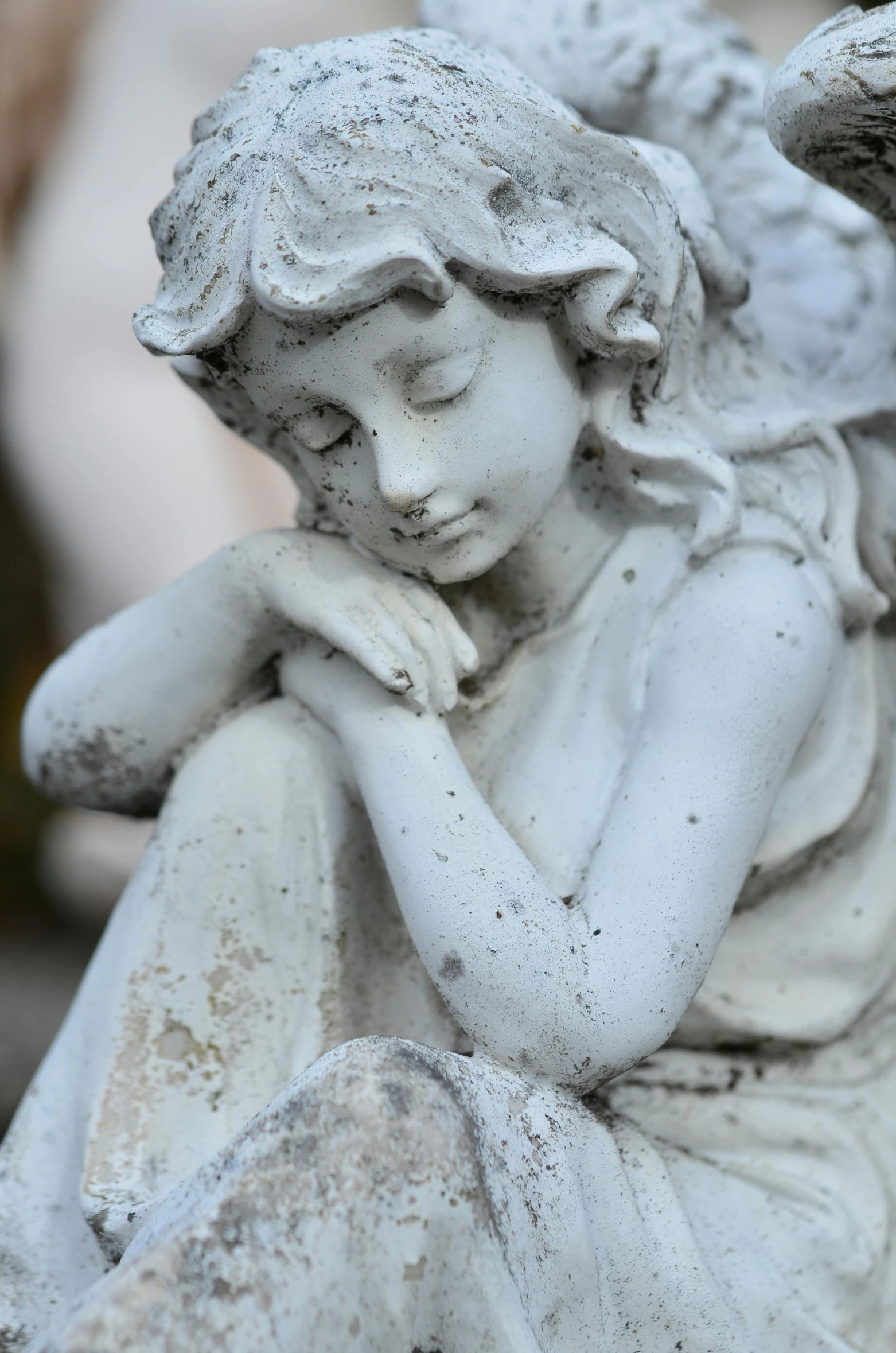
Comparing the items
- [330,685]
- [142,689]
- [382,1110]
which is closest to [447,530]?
[330,685]

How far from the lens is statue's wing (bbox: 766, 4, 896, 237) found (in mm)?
1144

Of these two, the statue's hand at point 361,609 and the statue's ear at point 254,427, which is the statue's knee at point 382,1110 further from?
the statue's ear at point 254,427

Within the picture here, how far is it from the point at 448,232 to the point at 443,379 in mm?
93

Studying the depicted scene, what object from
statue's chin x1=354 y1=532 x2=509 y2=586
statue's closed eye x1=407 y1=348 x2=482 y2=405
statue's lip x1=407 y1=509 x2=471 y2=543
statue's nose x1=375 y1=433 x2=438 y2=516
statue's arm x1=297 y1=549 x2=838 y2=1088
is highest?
statue's closed eye x1=407 y1=348 x2=482 y2=405

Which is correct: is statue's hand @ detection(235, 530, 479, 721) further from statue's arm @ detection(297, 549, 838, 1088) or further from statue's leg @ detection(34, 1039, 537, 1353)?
statue's leg @ detection(34, 1039, 537, 1353)

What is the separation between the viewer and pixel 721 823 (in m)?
1.14

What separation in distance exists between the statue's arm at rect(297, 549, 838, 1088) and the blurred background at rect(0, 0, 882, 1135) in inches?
68.3

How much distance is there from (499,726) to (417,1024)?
0.78 feet

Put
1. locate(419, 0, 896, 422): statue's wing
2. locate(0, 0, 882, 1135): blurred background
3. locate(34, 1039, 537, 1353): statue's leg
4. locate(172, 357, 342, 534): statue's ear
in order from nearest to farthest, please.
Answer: locate(34, 1039, 537, 1353): statue's leg, locate(172, 357, 342, 534): statue's ear, locate(419, 0, 896, 422): statue's wing, locate(0, 0, 882, 1135): blurred background

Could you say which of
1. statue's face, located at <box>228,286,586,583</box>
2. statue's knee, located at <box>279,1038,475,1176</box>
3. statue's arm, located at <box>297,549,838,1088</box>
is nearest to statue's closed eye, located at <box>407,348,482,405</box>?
statue's face, located at <box>228,286,586,583</box>

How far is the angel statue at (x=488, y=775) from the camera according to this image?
101 cm

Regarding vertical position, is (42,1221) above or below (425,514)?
below

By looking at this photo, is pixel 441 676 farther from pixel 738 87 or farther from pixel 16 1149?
pixel 738 87

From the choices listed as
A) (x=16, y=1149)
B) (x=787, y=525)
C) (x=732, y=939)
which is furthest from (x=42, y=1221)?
(x=787, y=525)
